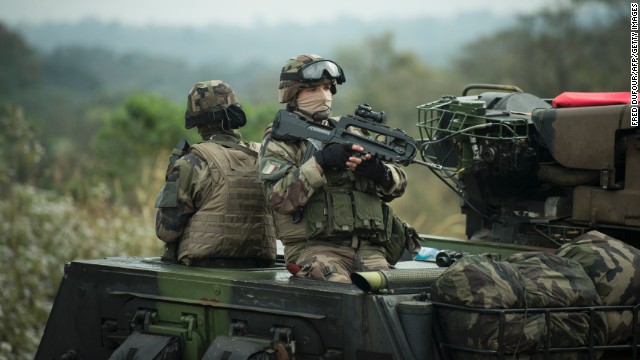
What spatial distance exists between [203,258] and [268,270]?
37 centimetres

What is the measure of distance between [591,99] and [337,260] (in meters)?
1.68

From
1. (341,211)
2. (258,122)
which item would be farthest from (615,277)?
(258,122)

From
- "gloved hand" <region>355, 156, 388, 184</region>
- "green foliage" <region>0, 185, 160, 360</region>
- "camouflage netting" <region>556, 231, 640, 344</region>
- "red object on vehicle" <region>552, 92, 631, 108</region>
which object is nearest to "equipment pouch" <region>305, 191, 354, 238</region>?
"gloved hand" <region>355, 156, 388, 184</region>

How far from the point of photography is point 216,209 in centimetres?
673

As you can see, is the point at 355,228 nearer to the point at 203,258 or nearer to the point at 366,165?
the point at 366,165

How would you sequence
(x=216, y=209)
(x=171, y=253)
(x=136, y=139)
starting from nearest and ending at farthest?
1. (x=216, y=209)
2. (x=171, y=253)
3. (x=136, y=139)

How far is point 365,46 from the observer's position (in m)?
33.0

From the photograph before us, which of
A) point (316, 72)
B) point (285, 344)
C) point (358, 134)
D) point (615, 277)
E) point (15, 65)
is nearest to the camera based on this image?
point (615, 277)

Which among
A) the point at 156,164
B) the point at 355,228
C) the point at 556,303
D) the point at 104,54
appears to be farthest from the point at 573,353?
the point at 104,54

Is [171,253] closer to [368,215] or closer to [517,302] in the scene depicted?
[368,215]

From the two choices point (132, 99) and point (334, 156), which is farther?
point (132, 99)

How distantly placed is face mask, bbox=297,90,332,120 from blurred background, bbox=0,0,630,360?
12.4 feet

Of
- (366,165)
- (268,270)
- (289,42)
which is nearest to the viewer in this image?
(366,165)

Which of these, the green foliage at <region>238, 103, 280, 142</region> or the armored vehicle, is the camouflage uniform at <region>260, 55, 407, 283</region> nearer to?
the armored vehicle
